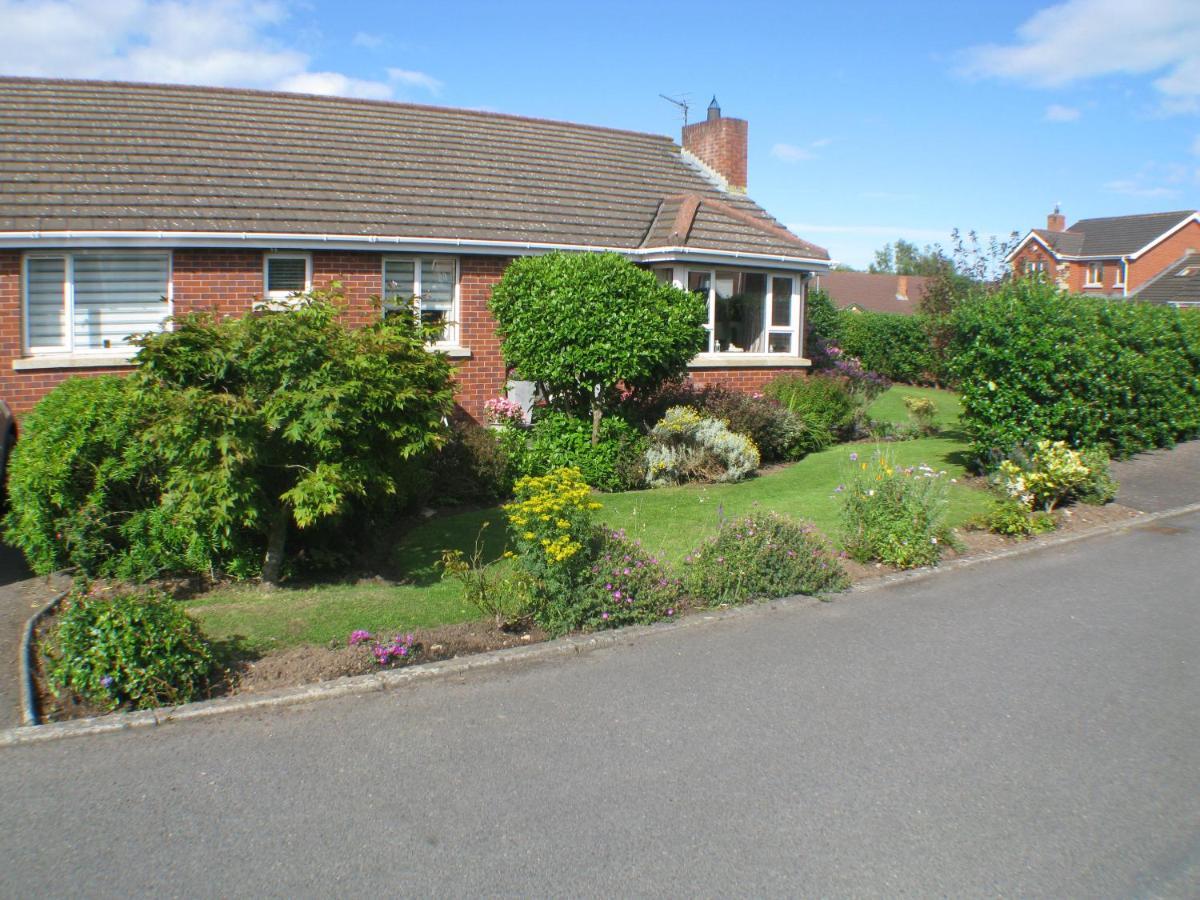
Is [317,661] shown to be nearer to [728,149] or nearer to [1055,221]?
[728,149]

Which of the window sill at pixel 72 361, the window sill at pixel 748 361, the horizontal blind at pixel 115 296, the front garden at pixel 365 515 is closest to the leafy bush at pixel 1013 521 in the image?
the front garden at pixel 365 515

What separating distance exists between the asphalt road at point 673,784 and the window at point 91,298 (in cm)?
882

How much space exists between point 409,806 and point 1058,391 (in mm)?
11215

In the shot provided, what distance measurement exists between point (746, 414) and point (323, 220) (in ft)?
21.6

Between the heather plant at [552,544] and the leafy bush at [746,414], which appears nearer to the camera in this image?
the heather plant at [552,544]

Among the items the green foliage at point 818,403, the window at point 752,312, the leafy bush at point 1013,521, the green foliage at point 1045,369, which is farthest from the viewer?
the window at point 752,312

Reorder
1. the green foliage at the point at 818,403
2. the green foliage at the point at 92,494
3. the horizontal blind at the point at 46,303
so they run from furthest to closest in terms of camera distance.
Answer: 1. the green foliage at the point at 818,403
2. the horizontal blind at the point at 46,303
3. the green foliage at the point at 92,494

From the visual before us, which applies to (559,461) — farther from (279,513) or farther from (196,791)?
(196,791)

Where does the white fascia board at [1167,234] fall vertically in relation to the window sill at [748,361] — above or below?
above

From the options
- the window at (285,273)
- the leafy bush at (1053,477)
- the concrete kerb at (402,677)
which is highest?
the window at (285,273)

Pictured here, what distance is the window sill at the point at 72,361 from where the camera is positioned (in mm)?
12312

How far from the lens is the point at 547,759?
5355 millimetres

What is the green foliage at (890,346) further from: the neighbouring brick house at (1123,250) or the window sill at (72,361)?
the neighbouring brick house at (1123,250)

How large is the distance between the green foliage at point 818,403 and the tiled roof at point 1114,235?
44.6 m
